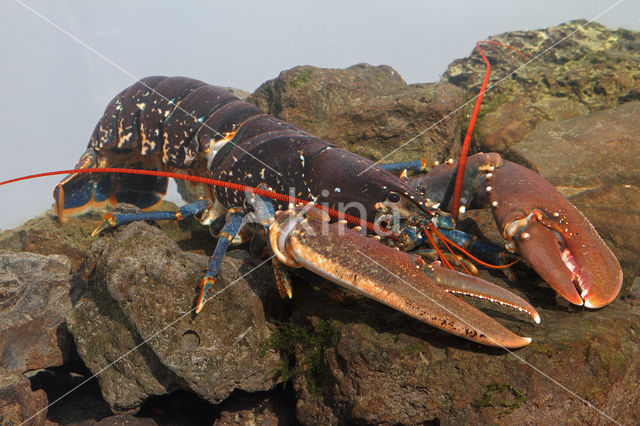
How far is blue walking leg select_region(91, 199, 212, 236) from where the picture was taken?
3613 mm

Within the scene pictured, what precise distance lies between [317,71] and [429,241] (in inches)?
142

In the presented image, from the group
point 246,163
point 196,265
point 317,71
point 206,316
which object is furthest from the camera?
point 317,71

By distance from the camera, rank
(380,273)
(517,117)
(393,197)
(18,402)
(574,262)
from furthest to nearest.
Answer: (517,117) < (393,197) < (18,402) < (574,262) < (380,273)

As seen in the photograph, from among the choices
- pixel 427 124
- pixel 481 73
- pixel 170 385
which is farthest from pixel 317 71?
pixel 170 385

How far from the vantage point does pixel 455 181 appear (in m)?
3.29

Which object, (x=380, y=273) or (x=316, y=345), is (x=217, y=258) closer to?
Answer: (x=316, y=345)

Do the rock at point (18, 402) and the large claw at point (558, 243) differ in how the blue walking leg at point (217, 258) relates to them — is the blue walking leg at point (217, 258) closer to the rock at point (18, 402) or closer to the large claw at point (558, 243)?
the rock at point (18, 402)

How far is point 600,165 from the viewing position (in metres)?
3.93

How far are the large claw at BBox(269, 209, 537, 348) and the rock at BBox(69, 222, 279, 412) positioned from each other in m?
0.62

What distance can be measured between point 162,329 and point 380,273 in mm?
1492

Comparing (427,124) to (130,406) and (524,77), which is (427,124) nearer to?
(524,77)

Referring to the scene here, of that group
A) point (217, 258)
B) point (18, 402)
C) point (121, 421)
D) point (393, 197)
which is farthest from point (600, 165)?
point (18, 402)

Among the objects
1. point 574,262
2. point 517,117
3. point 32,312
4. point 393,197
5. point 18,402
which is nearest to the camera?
point 574,262

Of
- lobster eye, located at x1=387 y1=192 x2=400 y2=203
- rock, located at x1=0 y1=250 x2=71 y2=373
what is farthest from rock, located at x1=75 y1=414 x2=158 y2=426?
lobster eye, located at x1=387 y1=192 x2=400 y2=203
